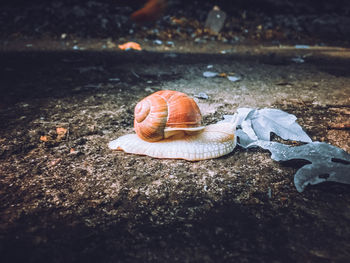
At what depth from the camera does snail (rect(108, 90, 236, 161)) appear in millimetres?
1724

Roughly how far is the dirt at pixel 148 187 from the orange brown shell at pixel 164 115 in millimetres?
226

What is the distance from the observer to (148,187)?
1.51 metres

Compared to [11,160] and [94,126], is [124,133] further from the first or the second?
[11,160]

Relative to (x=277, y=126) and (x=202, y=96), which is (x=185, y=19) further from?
(x=277, y=126)

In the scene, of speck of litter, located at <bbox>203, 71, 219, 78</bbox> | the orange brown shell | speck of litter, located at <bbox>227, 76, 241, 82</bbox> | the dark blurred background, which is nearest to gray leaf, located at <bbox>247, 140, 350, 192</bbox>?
the orange brown shell

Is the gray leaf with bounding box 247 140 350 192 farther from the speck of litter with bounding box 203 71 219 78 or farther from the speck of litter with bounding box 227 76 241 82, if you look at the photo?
the speck of litter with bounding box 203 71 219 78

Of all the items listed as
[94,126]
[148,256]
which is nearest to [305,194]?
[148,256]

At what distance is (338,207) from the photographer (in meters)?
1.31

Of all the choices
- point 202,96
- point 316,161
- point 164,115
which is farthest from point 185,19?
point 316,161

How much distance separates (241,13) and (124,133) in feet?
21.2

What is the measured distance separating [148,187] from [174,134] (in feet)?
1.50

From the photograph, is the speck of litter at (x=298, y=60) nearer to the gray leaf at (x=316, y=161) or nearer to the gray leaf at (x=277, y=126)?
the gray leaf at (x=277, y=126)

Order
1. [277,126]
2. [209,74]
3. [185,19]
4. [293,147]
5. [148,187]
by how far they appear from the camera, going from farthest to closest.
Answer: [185,19]
[209,74]
[277,126]
[293,147]
[148,187]

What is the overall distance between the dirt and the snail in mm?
70
